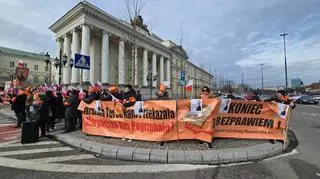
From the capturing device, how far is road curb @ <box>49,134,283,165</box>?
643cm

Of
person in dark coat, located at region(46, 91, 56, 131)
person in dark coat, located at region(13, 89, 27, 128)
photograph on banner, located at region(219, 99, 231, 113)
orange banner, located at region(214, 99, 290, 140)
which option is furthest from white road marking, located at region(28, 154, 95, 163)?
person in dark coat, located at region(13, 89, 27, 128)

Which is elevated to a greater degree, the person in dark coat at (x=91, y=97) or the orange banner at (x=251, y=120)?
the person in dark coat at (x=91, y=97)

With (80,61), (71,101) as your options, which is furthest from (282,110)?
(80,61)

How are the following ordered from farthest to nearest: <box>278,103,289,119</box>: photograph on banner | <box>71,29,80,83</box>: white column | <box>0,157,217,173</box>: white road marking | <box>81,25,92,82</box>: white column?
<box>71,29,80,83</box>: white column → <box>81,25,92,82</box>: white column → <box>278,103,289,119</box>: photograph on banner → <box>0,157,217,173</box>: white road marking

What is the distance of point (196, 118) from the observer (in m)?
7.75

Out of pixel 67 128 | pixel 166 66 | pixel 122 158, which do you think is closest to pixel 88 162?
pixel 122 158

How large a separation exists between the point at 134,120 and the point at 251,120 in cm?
383

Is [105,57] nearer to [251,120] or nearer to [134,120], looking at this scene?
[134,120]

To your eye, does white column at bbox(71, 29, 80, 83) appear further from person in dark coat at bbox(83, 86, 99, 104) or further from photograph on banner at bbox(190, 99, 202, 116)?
photograph on banner at bbox(190, 99, 202, 116)

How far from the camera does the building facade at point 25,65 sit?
277 ft

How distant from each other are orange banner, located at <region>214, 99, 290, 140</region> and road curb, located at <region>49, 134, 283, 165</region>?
0.95 m

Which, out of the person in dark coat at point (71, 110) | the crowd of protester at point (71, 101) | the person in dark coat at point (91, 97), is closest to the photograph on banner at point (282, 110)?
the crowd of protester at point (71, 101)

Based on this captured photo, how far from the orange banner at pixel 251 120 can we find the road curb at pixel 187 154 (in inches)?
37.4

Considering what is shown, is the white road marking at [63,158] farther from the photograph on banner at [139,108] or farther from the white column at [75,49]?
the white column at [75,49]
